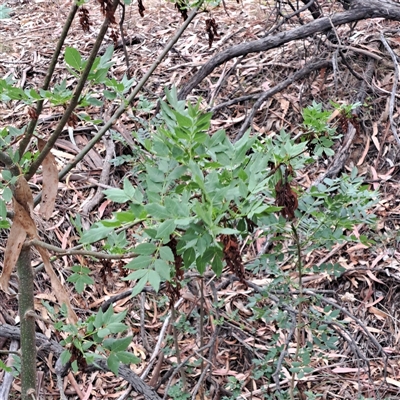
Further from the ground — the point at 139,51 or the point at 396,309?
the point at 139,51

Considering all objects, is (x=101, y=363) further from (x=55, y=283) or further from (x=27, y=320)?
(x=55, y=283)

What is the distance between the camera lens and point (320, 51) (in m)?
3.46

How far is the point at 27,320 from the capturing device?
130 centimetres

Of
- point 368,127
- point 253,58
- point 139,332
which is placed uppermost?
point 253,58

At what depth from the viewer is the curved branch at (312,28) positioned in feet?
10.3

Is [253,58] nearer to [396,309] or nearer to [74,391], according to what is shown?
[396,309]

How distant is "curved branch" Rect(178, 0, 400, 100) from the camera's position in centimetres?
313

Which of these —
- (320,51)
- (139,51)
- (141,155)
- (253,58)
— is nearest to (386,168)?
(320,51)

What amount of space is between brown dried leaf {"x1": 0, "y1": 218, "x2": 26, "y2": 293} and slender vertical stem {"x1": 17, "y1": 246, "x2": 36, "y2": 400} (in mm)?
59

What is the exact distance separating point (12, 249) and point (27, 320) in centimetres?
21

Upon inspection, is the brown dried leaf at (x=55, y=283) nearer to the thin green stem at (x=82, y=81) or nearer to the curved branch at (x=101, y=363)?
the thin green stem at (x=82, y=81)

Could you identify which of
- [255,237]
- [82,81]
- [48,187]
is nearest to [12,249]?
[48,187]

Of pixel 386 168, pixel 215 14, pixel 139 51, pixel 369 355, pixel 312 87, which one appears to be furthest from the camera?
pixel 215 14

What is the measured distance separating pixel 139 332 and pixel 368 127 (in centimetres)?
177
